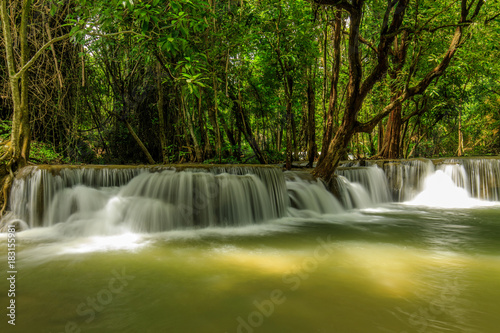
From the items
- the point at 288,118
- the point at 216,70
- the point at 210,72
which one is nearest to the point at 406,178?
the point at 288,118

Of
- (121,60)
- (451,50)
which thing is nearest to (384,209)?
(451,50)

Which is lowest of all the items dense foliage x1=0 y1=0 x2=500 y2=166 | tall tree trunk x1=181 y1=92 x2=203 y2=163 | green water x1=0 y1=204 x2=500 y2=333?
green water x1=0 y1=204 x2=500 y2=333

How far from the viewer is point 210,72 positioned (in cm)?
645

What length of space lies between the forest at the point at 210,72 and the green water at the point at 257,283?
2759 millimetres

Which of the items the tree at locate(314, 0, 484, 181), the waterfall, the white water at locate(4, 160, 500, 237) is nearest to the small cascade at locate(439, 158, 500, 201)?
the tree at locate(314, 0, 484, 181)

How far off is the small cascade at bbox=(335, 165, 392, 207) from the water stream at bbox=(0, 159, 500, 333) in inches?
25.6

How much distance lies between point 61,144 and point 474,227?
381 inches

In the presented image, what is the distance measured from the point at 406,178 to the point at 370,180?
153cm

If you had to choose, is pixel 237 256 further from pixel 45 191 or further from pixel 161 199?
pixel 45 191

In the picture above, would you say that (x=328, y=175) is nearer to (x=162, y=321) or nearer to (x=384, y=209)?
(x=384, y=209)

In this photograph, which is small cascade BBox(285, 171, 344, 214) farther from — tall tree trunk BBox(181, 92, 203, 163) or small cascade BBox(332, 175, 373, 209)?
tall tree trunk BBox(181, 92, 203, 163)

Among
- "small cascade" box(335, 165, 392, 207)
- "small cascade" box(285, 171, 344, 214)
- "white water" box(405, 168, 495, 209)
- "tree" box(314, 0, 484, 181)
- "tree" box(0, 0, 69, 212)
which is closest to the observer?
"tree" box(0, 0, 69, 212)

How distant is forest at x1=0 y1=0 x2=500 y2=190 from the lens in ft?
18.9

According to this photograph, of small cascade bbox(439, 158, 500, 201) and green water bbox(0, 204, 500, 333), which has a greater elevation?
small cascade bbox(439, 158, 500, 201)
